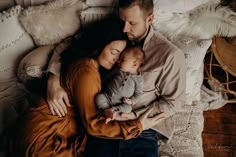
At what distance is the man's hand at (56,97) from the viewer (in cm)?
164

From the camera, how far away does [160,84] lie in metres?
1.66

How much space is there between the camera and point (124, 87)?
1572 millimetres

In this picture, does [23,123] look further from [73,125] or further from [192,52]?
[192,52]

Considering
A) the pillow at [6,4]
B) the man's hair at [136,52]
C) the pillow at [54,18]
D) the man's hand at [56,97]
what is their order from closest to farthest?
the man's hair at [136,52]
the man's hand at [56,97]
the pillow at [54,18]
the pillow at [6,4]

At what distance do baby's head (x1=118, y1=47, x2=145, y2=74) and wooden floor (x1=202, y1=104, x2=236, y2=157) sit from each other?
2.86ft

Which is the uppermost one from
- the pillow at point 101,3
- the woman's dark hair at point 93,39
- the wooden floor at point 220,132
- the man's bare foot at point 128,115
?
the pillow at point 101,3

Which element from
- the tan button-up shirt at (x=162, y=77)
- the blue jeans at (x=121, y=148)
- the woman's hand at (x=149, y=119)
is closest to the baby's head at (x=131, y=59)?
the tan button-up shirt at (x=162, y=77)

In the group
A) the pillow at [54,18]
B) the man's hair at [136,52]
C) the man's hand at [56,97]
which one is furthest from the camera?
the pillow at [54,18]

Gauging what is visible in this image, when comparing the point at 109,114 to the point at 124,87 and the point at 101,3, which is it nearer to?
the point at 124,87

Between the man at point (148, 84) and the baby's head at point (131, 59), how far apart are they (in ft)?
0.36

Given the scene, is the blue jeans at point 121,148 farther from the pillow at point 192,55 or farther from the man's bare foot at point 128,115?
the pillow at point 192,55

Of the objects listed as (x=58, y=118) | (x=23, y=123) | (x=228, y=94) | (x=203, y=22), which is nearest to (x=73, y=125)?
(x=58, y=118)

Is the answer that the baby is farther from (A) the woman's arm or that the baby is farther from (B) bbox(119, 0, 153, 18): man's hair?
(B) bbox(119, 0, 153, 18): man's hair

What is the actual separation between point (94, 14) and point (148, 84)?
456 millimetres
